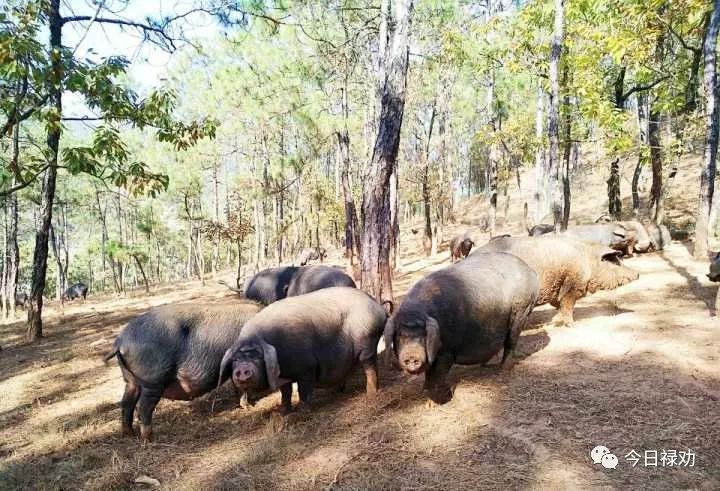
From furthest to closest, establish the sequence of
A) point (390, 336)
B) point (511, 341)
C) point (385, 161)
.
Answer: point (385, 161), point (511, 341), point (390, 336)

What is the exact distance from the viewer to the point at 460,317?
5.32m

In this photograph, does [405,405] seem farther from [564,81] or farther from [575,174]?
[575,174]

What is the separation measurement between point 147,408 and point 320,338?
2.12m

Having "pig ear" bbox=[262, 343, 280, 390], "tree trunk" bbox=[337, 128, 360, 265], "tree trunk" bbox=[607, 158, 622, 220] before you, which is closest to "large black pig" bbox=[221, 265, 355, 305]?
"pig ear" bbox=[262, 343, 280, 390]

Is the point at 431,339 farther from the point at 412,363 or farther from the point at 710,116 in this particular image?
the point at 710,116

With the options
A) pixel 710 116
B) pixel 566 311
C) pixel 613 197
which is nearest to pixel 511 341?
pixel 566 311

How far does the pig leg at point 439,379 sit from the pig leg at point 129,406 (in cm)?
341

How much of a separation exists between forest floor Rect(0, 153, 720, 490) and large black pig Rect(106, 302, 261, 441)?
460 mm

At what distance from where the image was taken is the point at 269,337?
16.6ft

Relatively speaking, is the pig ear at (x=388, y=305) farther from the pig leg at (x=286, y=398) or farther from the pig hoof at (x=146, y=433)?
the pig hoof at (x=146, y=433)

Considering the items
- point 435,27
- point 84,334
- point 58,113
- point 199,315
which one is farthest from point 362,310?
point 435,27

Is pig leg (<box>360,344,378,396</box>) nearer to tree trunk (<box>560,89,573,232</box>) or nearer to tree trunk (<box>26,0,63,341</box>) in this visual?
tree trunk (<box>26,0,63,341</box>)

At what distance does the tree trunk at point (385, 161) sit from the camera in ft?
26.3

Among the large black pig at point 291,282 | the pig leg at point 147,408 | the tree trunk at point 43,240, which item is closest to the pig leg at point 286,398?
the pig leg at point 147,408
